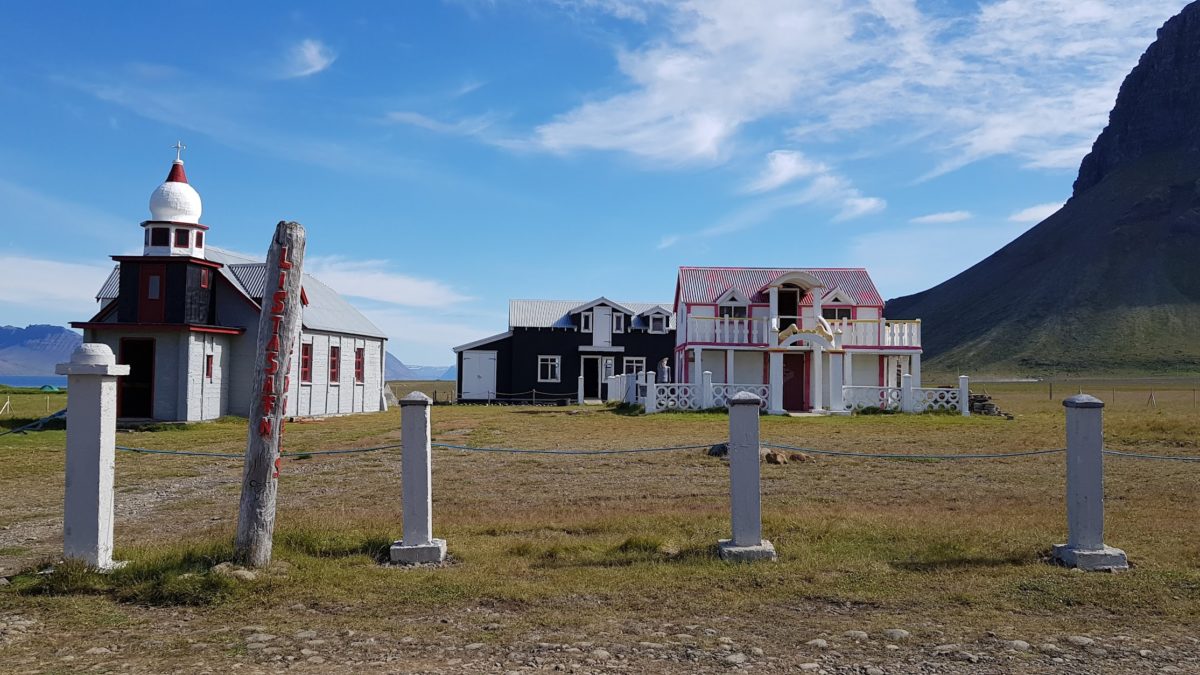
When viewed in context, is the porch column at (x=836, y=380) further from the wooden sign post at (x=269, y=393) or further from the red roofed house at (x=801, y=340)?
the wooden sign post at (x=269, y=393)

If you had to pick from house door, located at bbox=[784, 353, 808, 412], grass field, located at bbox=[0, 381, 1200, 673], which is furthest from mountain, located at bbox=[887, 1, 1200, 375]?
grass field, located at bbox=[0, 381, 1200, 673]

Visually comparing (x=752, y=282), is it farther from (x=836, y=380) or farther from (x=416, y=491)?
(x=416, y=491)

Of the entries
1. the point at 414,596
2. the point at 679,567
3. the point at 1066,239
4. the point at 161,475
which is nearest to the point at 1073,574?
the point at 679,567

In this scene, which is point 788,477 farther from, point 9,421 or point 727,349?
point 9,421

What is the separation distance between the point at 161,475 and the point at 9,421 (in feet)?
56.2

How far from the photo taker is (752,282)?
43.2 metres

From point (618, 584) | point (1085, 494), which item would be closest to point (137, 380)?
point (618, 584)

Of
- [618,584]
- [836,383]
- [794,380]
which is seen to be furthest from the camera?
[794,380]

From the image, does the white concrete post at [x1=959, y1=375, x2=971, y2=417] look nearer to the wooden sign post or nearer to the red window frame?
the red window frame

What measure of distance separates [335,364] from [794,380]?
1825cm

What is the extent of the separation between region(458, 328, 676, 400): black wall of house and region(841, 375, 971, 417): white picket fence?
17.6 meters

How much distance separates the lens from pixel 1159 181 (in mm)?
171625

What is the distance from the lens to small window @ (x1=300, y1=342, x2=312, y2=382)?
3272 centimetres

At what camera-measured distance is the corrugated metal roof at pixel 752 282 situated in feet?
136
